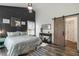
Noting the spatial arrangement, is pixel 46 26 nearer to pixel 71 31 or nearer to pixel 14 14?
pixel 71 31

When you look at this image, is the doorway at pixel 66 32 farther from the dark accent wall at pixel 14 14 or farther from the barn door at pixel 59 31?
the dark accent wall at pixel 14 14

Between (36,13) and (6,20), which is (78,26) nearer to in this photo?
(36,13)

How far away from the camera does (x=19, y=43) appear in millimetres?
1980

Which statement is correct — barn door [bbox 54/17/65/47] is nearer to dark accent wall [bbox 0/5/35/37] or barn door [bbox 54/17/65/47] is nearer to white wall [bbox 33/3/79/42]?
white wall [bbox 33/3/79/42]

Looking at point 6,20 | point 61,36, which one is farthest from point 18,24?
point 61,36

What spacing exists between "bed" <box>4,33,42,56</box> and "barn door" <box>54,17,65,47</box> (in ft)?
1.23

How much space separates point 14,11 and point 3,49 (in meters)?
0.78

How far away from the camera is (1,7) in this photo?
190cm

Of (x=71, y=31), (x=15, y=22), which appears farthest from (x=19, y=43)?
(x=71, y=31)

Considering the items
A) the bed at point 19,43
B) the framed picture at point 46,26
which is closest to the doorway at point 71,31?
the framed picture at point 46,26

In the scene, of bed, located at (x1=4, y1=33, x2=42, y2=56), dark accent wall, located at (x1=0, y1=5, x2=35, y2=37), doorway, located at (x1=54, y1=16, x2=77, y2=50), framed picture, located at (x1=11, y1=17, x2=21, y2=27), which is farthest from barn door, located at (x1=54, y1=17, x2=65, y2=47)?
framed picture, located at (x1=11, y1=17, x2=21, y2=27)

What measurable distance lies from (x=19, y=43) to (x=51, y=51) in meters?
0.69

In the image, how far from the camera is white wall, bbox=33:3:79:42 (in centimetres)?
183

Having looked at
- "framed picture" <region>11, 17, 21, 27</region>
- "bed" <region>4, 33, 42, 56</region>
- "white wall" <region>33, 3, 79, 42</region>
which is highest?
"white wall" <region>33, 3, 79, 42</region>
